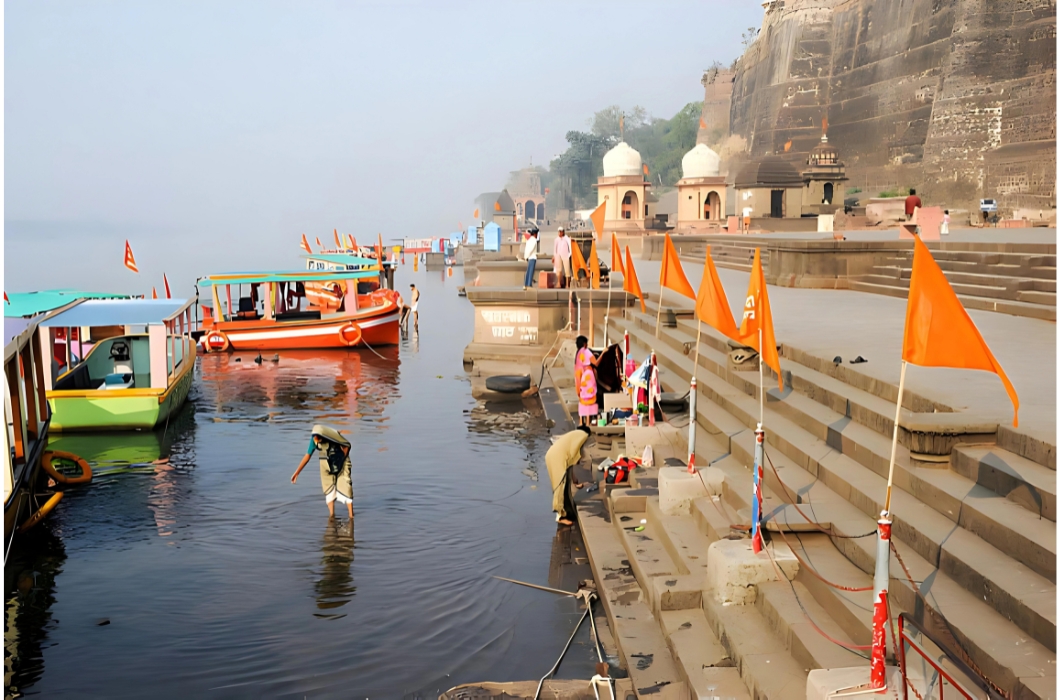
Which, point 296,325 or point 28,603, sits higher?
point 296,325

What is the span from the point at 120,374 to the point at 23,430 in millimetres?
6157

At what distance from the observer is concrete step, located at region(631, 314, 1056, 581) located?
4930 millimetres

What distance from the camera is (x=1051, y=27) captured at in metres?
42.7

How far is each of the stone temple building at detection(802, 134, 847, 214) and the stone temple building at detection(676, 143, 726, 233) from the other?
417 cm

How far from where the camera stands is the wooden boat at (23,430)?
28.9 ft

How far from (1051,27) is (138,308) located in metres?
42.3

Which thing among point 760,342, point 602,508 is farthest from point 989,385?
point 602,508

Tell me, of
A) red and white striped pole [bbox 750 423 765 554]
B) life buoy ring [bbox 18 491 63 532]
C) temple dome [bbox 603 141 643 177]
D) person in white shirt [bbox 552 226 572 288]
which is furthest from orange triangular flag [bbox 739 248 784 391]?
temple dome [bbox 603 141 643 177]

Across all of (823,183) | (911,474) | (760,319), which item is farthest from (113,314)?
(823,183)

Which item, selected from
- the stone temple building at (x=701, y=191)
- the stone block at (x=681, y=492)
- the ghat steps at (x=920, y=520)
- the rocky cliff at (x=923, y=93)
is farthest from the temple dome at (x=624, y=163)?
the stone block at (x=681, y=492)

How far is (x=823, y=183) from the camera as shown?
47.1 m

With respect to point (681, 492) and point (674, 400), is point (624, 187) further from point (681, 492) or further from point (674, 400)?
point (681, 492)

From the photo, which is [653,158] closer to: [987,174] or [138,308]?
[987,174]

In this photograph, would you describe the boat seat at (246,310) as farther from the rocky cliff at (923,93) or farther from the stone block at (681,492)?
the rocky cliff at (923,93)
